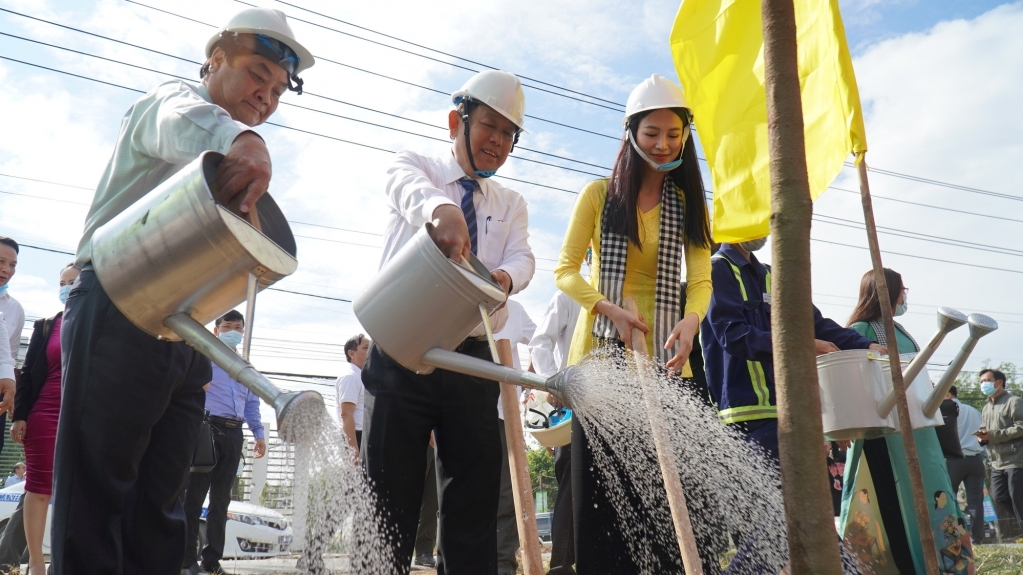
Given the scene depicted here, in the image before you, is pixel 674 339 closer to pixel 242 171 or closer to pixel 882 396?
pixel 882 396

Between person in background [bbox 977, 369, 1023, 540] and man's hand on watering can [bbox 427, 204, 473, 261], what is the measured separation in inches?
374

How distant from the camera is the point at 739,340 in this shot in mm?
3699

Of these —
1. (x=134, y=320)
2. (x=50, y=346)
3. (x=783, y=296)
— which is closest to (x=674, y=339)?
(x=783, y=296)

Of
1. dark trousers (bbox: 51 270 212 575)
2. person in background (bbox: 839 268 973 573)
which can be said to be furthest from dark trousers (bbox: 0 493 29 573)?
person in background (bbox: 839 268 973 573)

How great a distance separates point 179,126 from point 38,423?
11.2 ft

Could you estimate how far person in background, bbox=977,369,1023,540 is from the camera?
9617mm

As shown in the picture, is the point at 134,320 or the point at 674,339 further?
the point at 674,339

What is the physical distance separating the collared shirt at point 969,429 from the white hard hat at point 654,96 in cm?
783

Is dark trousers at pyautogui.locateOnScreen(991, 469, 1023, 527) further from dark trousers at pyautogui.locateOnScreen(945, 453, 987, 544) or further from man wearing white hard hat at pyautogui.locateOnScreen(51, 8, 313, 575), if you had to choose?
man wearing white hard hat at pyautogui.locateOnScreen(51, 8, 313, 575)

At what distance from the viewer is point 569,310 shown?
20.3 ft

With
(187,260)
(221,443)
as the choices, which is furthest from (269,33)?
(221,443)

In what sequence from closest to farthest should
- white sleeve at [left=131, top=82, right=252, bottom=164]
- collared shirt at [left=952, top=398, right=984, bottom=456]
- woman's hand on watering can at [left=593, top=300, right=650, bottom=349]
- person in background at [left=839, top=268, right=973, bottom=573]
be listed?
white sleeve at [left=131, top=82, right=252, bottom=164]
woman's hand on watering can at [left=593, top=300, right=650, bottom=349]
person in background at [left=839, top=268, right=973, bottom=573]
collared shirt at [left=952, top=398, right=984, bottom=456]

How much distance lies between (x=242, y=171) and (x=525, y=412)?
157 inches

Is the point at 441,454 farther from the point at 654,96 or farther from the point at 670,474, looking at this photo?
the point at 654,96
